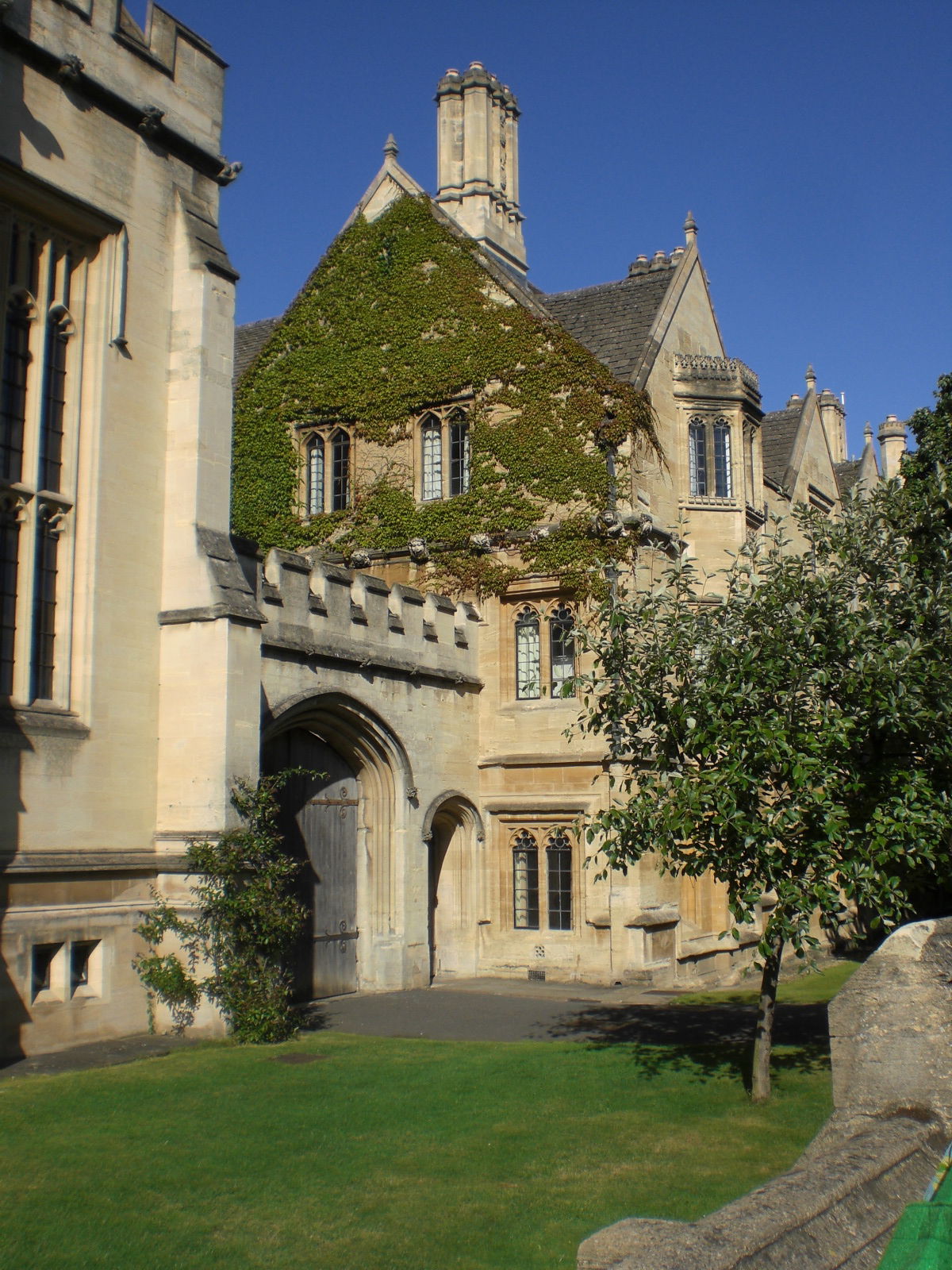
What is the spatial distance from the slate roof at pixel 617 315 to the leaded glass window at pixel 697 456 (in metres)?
1.82

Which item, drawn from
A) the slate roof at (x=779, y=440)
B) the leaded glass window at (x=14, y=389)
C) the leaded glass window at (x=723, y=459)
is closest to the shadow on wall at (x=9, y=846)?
the leaded glass window at (x=14, y=389)

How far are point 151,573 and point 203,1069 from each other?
5562 mm

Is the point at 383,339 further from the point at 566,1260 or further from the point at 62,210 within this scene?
the point at 566,1260

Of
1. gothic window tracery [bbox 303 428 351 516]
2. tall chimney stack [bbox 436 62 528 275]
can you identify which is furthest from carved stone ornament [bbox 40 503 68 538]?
tall chimney stack [bbox 436 62 528 275]

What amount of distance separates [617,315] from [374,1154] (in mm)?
17491

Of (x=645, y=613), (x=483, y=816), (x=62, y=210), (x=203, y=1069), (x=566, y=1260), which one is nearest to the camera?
(x=566, y=1260)

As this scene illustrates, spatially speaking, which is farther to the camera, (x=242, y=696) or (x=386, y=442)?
(x=386, y=442)

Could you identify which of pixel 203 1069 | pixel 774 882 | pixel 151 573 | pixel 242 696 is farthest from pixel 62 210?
pixel 774 882

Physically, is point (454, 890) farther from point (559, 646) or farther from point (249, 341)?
point (249, 341)

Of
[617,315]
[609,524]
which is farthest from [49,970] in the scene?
[617,315]

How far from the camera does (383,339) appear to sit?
22688 millimetres

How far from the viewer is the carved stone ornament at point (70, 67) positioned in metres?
12.9

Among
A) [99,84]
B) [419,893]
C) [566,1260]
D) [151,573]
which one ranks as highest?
[99,84]

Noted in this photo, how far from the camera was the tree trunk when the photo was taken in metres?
9.68
